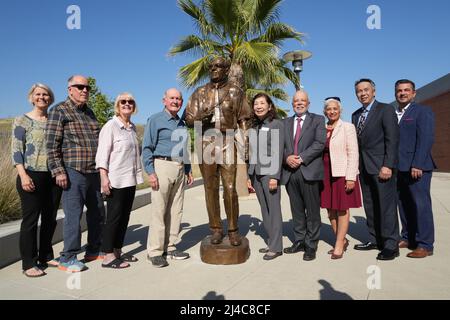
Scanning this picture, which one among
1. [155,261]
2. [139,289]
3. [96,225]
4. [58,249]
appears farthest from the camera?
[58,249]

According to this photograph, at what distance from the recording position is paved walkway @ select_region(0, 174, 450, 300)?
2756mm

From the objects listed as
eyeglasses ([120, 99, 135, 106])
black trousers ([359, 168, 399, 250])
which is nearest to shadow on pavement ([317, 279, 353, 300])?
black trousers ([359, 168, 399, 250])

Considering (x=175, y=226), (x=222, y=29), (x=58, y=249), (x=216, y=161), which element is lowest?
(x=58, y=249)

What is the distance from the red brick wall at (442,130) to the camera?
15.7m

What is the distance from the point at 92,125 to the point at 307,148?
245cm

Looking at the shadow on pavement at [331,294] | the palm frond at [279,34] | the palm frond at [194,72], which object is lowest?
the shadow on pavement at [331,294]

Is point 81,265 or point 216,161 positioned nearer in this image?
point 81,265

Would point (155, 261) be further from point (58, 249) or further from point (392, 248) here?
point (392, 248)

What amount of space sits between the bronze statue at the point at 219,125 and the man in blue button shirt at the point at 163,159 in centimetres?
19

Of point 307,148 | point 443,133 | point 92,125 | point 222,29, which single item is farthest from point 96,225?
point 443,133

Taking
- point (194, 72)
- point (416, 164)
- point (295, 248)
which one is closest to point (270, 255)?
point (295, 248)

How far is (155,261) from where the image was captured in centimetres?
358

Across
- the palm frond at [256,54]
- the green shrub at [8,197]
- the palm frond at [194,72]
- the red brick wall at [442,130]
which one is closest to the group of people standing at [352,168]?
the green shrub at [8,197]

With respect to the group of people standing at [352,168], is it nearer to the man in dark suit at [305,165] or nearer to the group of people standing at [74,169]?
the man in dark suit at [305,165]
